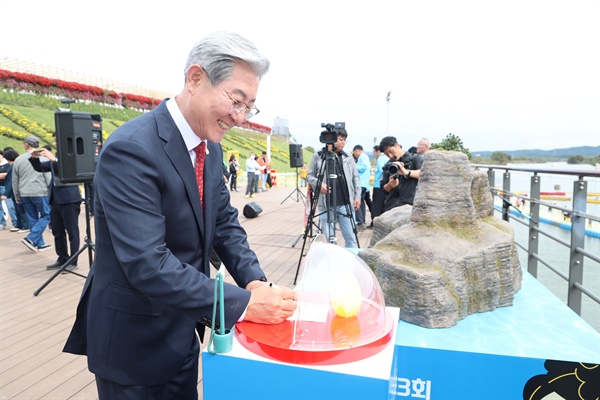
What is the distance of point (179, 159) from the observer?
3.79ft

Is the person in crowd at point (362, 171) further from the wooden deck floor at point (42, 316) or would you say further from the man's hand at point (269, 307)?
the man's hand at point (269, 307)

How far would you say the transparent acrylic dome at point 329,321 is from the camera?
40.3 inches

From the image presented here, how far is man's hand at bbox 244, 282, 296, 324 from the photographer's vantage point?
45.0 inches

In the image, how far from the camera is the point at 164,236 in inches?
43.7

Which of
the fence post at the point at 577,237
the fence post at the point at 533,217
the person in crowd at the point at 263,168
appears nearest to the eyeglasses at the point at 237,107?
the fence post at the point at 577,237

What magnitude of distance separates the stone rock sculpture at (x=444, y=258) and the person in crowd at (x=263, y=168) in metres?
13.9

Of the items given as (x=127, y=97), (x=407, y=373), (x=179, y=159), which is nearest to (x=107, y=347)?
(x=179, y=159)

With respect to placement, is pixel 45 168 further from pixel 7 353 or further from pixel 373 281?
pixel 373 281

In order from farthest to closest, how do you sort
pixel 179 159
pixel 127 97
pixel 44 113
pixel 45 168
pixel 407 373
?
pixel 127 97, pixel 44 113, pixel 45 168, pixel 407 373, pixel 179 159

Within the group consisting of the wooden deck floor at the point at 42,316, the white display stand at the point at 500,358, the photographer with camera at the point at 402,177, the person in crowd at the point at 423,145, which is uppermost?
the person in crowd at the point at 423,145

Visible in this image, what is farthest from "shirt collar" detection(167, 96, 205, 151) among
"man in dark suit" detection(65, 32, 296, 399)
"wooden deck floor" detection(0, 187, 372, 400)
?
"wooden deck floor" detection(0, 187, 372, 400)

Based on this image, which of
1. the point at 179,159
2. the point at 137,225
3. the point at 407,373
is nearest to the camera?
the point at 137,225

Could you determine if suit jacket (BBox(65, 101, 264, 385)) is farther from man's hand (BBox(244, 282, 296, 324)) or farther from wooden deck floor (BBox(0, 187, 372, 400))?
wooden deck floor (BBox(0, 187, 372, 400))

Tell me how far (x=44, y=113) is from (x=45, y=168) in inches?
859
